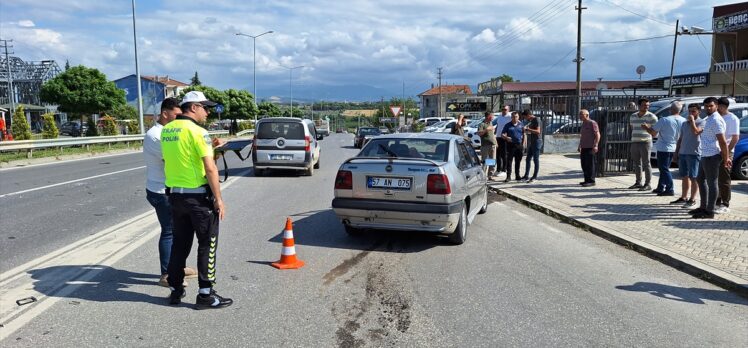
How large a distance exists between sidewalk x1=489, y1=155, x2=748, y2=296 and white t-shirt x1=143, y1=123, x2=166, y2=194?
5522 millimetres

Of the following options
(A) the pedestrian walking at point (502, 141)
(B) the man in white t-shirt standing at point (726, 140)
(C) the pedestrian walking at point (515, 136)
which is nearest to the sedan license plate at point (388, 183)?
(B) the man in white t-shirt standing at point (726, 140)

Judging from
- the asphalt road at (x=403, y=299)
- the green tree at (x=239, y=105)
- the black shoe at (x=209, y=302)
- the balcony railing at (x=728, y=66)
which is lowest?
the asphalt road at (x=403, y=299)

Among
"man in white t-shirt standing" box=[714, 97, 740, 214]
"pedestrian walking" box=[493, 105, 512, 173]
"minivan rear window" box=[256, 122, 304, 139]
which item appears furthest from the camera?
"minivan rear window" box=[256, 122, 304, 139]

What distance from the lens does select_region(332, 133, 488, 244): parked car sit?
21.8 ft

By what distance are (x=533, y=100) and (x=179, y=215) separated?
1731cm

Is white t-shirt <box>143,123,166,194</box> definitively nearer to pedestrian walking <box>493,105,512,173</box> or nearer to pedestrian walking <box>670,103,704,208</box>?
pedestrian walking <box>670,103,704,208</box>

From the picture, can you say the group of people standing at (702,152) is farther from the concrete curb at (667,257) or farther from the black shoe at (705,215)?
the concrete curb at (667,257)

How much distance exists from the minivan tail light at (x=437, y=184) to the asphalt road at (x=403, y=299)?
747 millimetres

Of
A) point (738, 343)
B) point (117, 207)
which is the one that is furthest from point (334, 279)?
point (117, 207)

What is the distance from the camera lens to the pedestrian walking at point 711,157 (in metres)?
7.93

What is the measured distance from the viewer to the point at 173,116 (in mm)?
5070

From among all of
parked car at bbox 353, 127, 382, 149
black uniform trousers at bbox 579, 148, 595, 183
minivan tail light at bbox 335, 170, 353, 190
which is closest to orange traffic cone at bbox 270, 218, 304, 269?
minivan tail light at bbox 335, 170, 353, 190

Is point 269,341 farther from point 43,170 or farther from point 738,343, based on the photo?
point 43,170

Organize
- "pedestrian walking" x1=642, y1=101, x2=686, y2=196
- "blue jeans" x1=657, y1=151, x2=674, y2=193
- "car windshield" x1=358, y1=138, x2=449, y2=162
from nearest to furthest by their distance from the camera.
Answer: "car windshield" x1=358, y1=138, x2=449, y2=162
"pedestrian walking" x1=642, y1=101, x2=686, y2=196
"blue jeans" x1=657, y1=151, x2=674, y2=193
